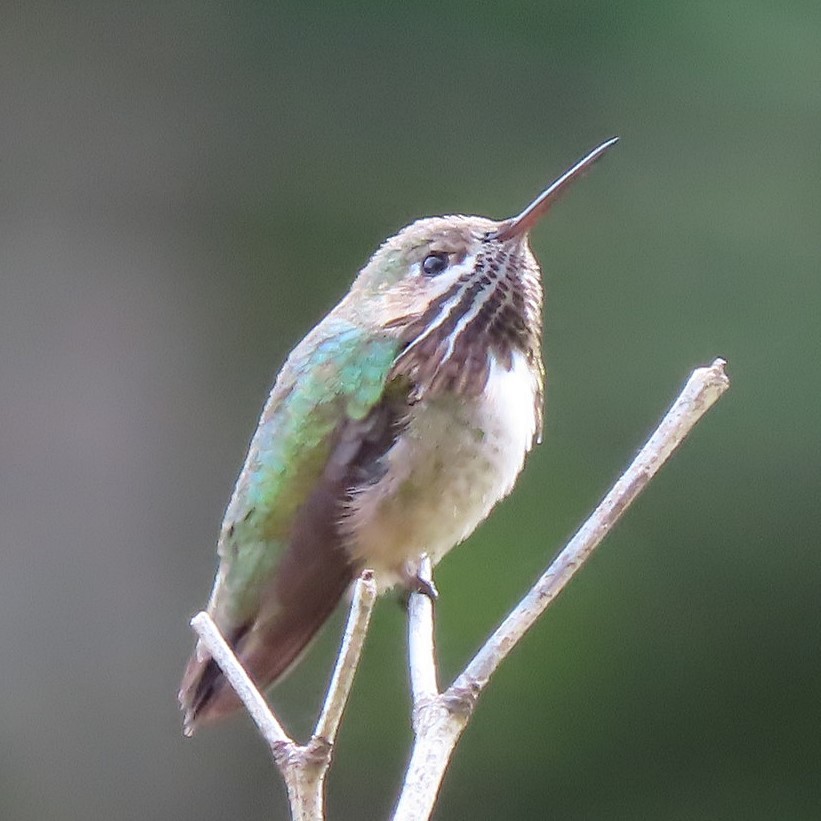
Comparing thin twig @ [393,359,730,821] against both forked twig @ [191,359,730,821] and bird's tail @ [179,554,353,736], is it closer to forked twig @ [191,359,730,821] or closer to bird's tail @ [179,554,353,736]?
forked twig @ [191,359,730,821]

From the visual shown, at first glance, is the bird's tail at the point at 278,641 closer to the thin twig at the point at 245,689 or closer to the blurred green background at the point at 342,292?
the thin twig at the point at 245,689

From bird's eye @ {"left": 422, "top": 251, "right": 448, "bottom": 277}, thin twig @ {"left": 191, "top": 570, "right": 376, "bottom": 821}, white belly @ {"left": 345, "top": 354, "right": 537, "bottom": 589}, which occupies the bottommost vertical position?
thin twig @ {"left": 191, "top": 570, "right": 376, "bottom": 821}

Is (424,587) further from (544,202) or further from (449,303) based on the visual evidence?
(544,202)

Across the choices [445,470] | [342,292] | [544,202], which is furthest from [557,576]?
[342,292]

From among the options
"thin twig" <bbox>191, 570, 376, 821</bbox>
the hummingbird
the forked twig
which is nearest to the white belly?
the hummingbird

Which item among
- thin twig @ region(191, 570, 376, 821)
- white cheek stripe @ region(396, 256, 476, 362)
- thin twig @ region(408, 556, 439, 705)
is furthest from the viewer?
white cheek stripe @ region(396, 256, 476, 362)

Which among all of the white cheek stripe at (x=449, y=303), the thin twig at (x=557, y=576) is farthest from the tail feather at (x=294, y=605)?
the thin twig at (x=557, y=576)

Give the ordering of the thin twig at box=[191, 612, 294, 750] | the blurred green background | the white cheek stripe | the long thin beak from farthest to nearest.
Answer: the blurred green background
the white cheek stripe
the long thin beak
the thin twig at box=[191, 612, 294, 750]

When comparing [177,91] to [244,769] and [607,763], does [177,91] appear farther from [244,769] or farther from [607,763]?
[607,763]
